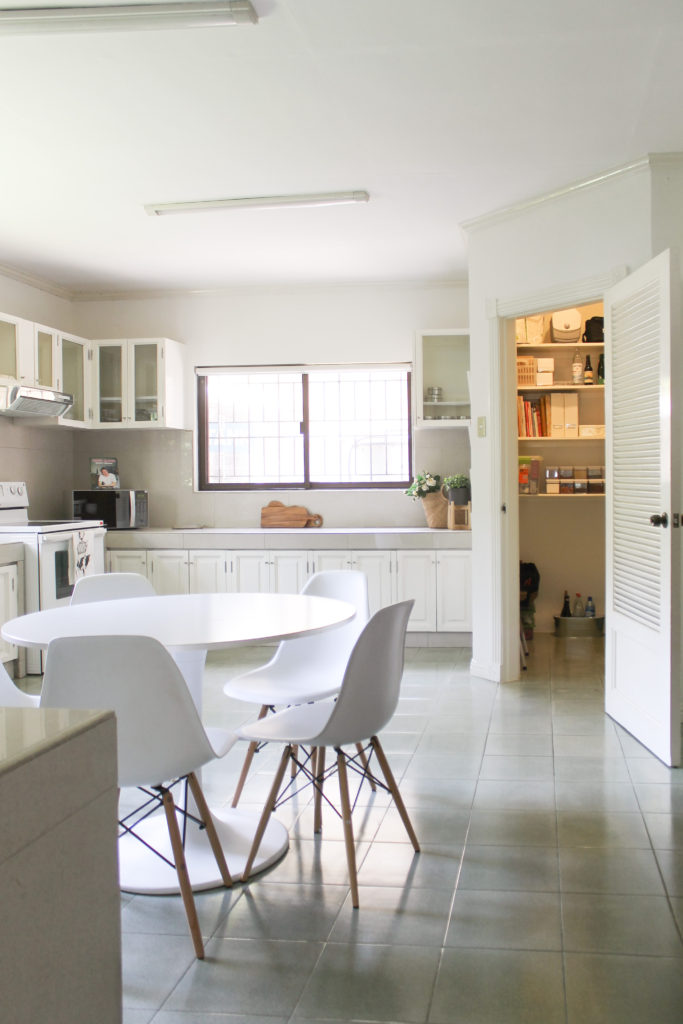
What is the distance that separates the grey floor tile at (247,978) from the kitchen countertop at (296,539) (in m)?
4.07

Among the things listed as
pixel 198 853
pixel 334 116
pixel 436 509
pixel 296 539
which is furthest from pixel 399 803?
pixel 436 509

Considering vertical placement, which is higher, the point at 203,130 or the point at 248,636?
the point at 203,130

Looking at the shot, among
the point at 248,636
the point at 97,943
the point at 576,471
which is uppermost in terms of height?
the point at 576,471

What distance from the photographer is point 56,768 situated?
110 centimetres

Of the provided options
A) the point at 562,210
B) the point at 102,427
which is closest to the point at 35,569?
the point at 102,427

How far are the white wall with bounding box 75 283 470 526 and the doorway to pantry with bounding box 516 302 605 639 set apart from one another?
2.02ft

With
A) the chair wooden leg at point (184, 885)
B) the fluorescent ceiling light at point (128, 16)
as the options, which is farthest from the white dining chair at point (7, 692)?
the fluorescent ceiling light at point (128, 16)

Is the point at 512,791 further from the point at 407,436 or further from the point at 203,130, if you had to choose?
the point at 407,436

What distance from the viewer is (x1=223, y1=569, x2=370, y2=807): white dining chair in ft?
10.2

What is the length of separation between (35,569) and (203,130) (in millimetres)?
2848

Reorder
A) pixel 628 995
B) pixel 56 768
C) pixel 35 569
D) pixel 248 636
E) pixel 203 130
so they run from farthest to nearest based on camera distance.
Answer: pixel 35 569 → pixel 203 130 → pixel 248 636 → pixel 628 995 → pixel 56 768

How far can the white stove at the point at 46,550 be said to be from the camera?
17.7ft

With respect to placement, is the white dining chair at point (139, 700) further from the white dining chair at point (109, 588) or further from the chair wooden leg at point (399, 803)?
the white dining chair at point (109, 588)

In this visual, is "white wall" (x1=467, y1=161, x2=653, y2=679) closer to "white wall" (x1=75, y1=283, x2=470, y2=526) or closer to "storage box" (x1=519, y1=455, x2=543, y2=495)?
"storage box" (x1=519, y1=455, x2=543, y2=495)
